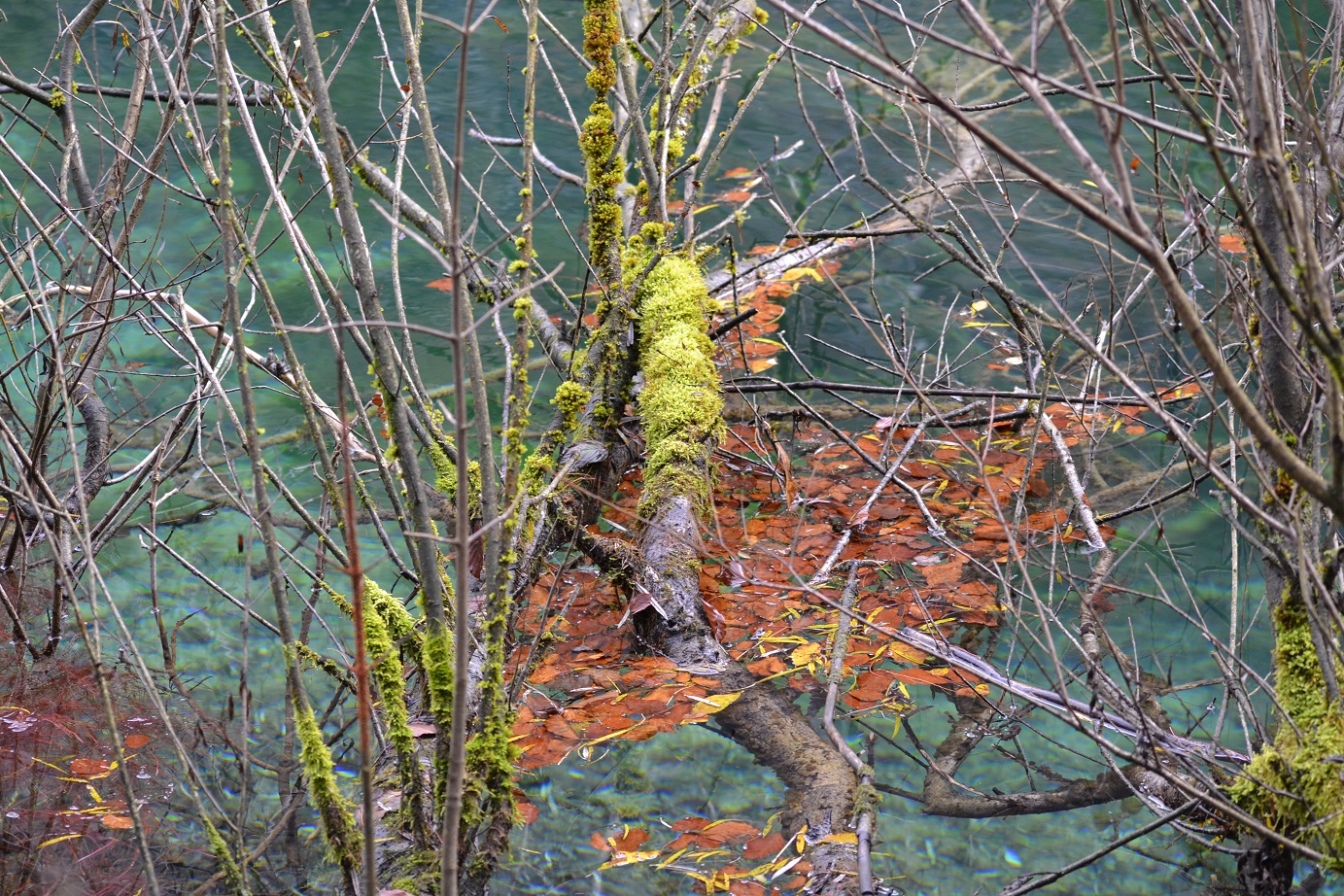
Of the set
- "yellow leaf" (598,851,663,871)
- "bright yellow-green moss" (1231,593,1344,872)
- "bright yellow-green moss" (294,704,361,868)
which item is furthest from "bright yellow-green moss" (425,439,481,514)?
"bright yellow-green moss" (1231,593,1344,872)

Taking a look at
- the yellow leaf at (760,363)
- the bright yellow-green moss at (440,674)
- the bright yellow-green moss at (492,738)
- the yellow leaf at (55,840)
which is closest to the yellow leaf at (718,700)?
the bright yellow-green moss at (492,738)

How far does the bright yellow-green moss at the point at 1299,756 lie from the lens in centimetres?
227

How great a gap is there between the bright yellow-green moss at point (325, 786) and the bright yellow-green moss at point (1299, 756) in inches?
81.9

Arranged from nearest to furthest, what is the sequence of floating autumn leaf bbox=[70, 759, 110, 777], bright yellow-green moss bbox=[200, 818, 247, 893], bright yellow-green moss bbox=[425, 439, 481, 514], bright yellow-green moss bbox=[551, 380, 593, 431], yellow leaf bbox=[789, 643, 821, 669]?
1. bright yellow-green moss bbox=[200, 818, 247, 893]
2. bright yellow-green moss bbox=[425, 439, 481, 514]
3. bright yellow-green moss bbox=[551, 380, 593, 431]
4. floating autumn leaf bbox=[70, 759, 110, 777]
5. yellow leaf bbox=[789, 643, 821, 669]

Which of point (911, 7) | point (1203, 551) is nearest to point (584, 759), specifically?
point (1203, 551)

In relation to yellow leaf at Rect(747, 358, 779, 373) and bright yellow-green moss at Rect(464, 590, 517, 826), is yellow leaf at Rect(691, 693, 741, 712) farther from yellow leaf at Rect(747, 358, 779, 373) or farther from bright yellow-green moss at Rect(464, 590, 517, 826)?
yellow leaf at Rect(747, 358, 779, 373)

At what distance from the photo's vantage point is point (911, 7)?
1117 cm

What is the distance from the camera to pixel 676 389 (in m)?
4.48

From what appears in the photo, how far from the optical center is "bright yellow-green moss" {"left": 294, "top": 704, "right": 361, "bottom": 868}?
2.15 meters

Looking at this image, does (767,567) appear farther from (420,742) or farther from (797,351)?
(797,351)

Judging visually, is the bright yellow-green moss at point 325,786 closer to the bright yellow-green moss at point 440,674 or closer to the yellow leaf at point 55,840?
the bright yellow-green moss at point 440,674

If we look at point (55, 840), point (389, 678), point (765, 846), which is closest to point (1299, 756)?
point (765, 846)

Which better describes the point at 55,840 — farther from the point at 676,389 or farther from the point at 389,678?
the point at 676,389

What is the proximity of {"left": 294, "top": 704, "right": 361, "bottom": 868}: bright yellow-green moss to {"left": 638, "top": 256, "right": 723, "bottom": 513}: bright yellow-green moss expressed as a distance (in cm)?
222
